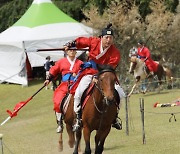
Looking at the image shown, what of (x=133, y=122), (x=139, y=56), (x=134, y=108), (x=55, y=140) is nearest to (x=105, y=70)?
(x=55, y=140)

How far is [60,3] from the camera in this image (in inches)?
1533

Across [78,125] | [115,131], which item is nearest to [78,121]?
[78,125]

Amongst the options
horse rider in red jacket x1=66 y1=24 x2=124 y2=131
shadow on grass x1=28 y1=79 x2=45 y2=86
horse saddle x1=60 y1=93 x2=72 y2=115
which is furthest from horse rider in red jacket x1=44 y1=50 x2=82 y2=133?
shadow on grass x1=28 y1=79 x2=45 y2=86

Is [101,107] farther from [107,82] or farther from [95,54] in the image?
[95,54]

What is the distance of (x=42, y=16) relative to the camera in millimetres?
32250

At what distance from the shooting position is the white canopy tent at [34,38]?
3031 centimetres

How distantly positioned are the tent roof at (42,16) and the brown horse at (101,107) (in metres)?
21.6

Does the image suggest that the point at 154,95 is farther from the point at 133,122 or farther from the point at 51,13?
the point at 51,13

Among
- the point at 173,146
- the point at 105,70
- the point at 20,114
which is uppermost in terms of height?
the point at 105,70

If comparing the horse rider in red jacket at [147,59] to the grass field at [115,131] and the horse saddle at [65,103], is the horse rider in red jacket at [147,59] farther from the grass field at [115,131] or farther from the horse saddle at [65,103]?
the horse saddle at [65,103]

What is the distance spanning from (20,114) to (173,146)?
10500mm

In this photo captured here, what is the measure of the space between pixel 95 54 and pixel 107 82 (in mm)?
881

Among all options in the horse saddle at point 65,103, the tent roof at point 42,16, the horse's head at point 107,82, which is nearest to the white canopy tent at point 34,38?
the tent roof at point 42,16

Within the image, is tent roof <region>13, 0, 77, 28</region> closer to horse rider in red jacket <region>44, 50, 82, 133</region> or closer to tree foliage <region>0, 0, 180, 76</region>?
tree foliage <region>0, 0, 180, 76</region>
